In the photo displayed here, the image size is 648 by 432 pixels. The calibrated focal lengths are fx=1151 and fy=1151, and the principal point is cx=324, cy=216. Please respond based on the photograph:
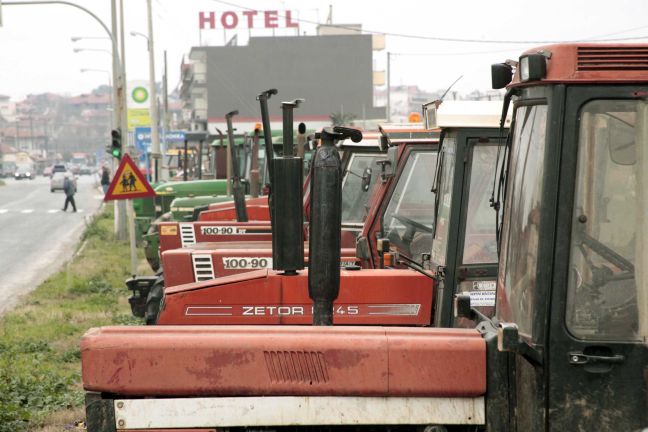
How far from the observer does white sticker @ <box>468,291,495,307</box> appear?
22.1ft

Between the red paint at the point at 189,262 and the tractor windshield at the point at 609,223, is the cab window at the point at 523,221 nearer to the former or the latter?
the tractor windshield at the point at 609,223

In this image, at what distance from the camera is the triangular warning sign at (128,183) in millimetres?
17172

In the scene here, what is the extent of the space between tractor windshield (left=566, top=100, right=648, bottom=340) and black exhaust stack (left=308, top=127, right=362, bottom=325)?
1130 millimetres

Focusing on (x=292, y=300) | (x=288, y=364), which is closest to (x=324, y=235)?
(x=288, y=364)

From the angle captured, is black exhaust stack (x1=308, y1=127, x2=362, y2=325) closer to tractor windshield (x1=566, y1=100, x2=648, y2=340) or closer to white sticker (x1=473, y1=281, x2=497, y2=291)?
tractor windshield (x1=566, y1=100, x2=648, y2=340)

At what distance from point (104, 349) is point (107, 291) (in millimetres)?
14877

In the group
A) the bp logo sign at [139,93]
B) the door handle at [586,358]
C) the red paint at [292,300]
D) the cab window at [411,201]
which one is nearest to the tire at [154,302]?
the cab window at [411,201]

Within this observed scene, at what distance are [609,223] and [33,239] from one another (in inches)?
1188

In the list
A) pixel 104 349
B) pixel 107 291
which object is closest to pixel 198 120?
pixel 107 291

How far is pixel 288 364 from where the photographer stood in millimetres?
4535

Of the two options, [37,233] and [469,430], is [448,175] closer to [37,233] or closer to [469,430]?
[469,430]

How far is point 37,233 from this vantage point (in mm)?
35250

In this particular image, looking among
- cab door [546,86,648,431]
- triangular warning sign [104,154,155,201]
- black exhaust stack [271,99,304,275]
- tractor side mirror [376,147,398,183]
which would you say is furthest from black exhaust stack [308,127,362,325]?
triangular warning sign [104,154,155,201]

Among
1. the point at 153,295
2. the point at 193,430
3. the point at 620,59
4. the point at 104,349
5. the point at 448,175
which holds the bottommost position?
the point at 153,295
